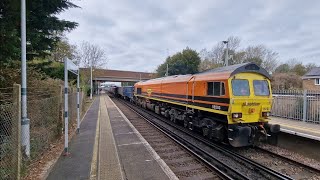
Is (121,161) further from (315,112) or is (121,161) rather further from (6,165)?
(315,112)

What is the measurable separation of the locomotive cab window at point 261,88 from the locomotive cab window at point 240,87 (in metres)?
0.41

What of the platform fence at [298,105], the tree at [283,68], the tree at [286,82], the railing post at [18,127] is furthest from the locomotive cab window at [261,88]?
the tree at [283,68]

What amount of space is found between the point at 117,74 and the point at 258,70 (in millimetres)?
81105

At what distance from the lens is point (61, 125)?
11352mm

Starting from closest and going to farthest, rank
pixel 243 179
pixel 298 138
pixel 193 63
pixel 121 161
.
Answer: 1. pixel 243 179
2. pixel 121 161
3. pixel 298 138
4. pixel 193 63

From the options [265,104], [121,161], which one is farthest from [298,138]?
[121,161]

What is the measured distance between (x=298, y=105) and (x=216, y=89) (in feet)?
20.5

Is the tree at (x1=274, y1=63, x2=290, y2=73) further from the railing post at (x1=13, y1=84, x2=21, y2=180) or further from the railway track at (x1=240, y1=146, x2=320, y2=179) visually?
the railing post at (x1=13, y1=84, x2=21, y2=180)

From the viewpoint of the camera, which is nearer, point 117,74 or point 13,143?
point 13,143

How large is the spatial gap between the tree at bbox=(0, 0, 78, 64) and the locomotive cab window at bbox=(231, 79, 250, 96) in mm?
7132

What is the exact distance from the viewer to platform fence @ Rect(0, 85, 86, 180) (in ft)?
18.2

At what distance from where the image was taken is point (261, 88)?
10.9 m

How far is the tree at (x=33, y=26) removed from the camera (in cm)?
798

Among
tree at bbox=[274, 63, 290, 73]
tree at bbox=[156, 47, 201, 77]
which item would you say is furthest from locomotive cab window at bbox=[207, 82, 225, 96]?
tree at bbox=[274, 63, 290, 73]
